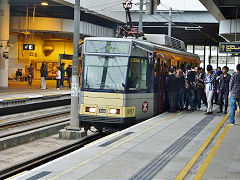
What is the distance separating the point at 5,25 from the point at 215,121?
20.9 m

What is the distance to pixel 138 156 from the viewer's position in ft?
30.7

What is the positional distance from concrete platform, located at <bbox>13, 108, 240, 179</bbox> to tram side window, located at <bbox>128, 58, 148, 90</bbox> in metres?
1.80

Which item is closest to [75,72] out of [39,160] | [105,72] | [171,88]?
[105,72]

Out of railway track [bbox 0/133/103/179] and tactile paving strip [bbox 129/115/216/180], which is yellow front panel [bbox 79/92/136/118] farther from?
tactile paving strip [bbox 129/115/216/180]

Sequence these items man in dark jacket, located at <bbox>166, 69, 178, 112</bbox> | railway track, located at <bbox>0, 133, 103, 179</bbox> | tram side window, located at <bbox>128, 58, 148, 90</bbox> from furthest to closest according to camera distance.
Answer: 1. man in dark jacket, located at <bbox>166, 69, 178, 112</bbox>
2. tram side window, located at <bbox>128, 58, 148, 90</bbox>
3. railway track, located at <bbox>0, 133, 103, 179</bbox>

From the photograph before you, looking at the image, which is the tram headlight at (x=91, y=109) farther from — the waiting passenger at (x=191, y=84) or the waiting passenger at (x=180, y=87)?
the waiting passenger at (x=191, y=84)

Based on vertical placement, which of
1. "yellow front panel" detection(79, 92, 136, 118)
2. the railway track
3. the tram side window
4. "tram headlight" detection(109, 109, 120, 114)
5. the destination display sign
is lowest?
the railway track

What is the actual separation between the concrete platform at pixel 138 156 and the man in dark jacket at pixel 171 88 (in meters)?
3.76

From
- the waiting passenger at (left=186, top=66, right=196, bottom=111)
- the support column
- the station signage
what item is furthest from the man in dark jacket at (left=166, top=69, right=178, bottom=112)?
the support column

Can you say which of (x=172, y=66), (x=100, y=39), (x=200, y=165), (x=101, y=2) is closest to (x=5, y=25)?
(x=101, y=2)

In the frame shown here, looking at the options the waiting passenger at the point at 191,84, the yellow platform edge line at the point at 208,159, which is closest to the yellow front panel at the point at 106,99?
the yellow platform edge line at the point at 208,159

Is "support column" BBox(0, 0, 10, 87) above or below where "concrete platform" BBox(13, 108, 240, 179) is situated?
above

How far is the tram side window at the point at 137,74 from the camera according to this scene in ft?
50.0

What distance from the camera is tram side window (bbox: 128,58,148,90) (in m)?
15.2
